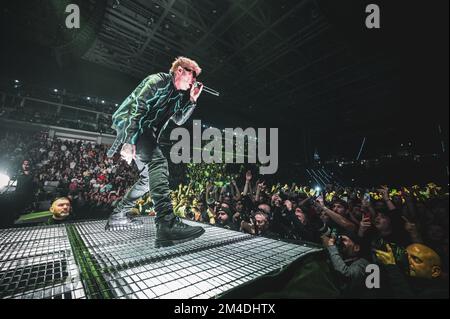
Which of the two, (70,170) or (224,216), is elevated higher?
(70,170)

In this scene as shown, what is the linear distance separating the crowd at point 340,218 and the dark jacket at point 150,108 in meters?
1.68

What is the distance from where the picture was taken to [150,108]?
2104 millimetres

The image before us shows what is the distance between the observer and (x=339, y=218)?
8.54ft

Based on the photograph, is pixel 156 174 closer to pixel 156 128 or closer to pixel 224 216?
pixel 156 128

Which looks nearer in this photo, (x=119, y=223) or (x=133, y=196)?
(x=133, y=196)

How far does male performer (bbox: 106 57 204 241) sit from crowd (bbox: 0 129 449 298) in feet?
3.82

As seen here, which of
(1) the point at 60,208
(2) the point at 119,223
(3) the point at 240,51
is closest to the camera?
(2) the point at 119,223

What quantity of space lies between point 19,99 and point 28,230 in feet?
51.0

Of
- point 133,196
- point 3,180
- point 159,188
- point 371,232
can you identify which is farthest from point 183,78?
point 3,180

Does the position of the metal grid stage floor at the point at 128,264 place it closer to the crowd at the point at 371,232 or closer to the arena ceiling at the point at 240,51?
the crowd at the point at 371,232

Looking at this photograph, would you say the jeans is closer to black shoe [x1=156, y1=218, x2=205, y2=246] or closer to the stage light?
black shoe [x1=156, y1=218, x2=205, y2=246]

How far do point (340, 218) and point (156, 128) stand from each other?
2569 millimetres
